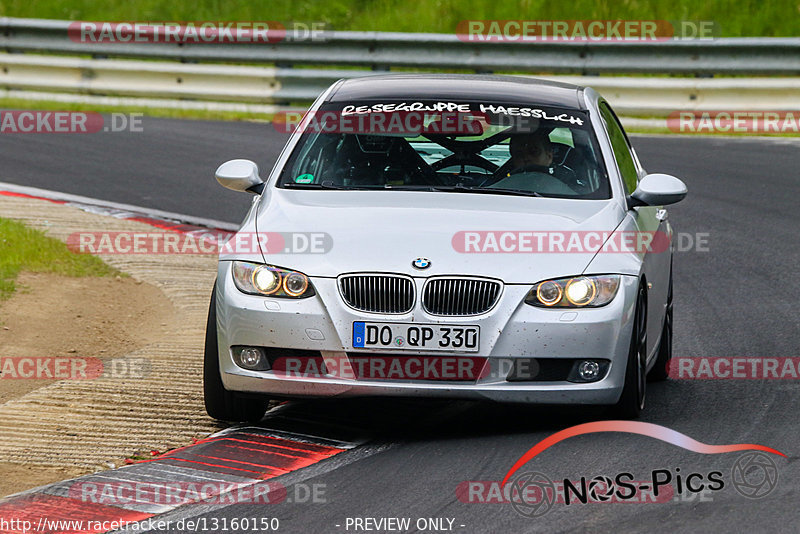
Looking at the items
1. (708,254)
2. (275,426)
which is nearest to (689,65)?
(708,254)

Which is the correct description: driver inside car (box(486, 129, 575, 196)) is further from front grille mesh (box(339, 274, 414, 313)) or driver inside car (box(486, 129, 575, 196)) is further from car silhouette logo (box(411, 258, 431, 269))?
front grille mesh (box(339, 274, 414, 313))

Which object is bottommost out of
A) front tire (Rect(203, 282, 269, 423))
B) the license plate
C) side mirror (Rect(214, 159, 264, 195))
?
front tire (Rect(203, 282, 269, 423))

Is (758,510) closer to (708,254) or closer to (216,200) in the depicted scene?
(708,254)

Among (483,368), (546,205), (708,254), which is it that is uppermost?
(546,205)

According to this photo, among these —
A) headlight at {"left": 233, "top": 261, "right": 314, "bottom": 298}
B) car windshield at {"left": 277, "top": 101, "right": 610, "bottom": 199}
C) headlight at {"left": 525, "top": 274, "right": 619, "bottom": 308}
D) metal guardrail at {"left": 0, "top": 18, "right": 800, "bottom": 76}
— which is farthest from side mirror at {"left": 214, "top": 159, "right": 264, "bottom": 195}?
metal guardrail at {"left": 0, "top": 18, "right": 800, "bottom": 76}

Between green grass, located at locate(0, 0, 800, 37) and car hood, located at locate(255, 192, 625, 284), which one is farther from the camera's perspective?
green grass, located at locate(0, 0, 800, 37)

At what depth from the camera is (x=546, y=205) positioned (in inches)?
280

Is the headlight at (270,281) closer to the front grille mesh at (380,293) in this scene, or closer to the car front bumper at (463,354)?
the car front bumper at (463,354)

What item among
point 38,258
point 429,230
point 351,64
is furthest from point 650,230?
point 351,64

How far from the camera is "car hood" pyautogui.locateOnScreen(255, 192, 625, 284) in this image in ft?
21.0

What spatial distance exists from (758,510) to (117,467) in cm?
260

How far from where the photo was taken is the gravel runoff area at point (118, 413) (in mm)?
6359

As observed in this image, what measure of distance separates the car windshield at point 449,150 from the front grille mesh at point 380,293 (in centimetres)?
109

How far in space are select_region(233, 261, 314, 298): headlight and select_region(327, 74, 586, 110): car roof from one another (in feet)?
5.84
